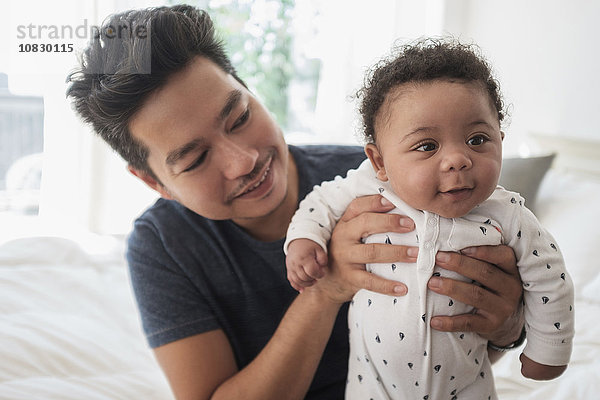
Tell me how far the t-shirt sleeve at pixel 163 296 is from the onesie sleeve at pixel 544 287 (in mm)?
664

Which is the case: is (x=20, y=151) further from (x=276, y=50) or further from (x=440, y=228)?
(x=440, y=228)

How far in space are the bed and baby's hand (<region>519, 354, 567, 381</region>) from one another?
1.39 feet

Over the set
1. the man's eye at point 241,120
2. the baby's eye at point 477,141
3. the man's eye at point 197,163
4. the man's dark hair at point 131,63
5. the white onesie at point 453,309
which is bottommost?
the white onesie at point 453,309

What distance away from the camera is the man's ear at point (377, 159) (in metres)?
1.06

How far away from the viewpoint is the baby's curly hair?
3.18 feet

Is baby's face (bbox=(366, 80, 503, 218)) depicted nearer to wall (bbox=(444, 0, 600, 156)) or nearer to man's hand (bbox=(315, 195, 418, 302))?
man's hand (bbox=(315, 195, 418, 302))

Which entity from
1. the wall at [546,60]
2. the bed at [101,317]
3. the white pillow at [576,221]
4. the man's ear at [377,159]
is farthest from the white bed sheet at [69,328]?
the wall at [546,60]

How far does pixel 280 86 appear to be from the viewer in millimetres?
4059

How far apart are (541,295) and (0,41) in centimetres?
268

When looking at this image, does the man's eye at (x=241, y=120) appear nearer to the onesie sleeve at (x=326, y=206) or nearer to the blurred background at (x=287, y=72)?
the onesie sleeve at (x=326, y=206)

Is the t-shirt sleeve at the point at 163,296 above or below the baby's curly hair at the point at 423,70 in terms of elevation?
below

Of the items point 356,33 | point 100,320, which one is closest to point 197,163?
point 100,320

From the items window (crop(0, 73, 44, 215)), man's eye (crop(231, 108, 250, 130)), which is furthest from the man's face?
window (crop(0, 73, 44, 215))

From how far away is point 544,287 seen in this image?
983 mm
